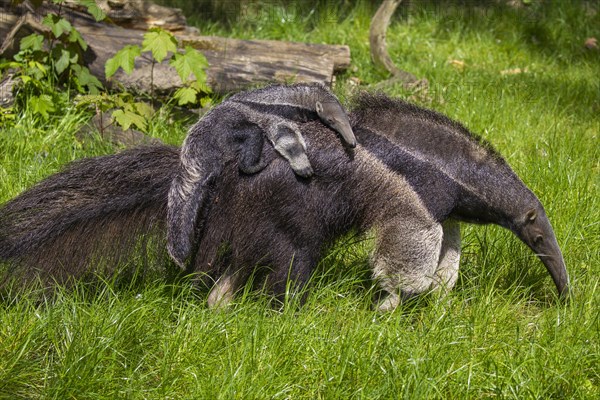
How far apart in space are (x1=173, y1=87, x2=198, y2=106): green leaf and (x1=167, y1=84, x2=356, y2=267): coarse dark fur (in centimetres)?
213

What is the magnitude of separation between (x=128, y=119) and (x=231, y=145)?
7.11ft

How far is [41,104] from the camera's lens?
6.67 m

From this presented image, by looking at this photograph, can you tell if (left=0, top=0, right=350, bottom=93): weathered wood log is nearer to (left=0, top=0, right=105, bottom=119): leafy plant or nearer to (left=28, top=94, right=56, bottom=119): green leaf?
(left=0, top=0, right=105, bottom=119): leafy plant

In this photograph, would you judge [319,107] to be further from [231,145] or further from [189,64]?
[189,64]

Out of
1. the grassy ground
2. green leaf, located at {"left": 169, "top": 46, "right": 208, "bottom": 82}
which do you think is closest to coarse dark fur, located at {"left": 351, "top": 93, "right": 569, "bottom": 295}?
the grassy ground

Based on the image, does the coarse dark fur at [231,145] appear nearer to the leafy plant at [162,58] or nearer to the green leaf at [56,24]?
the leafy plant at [162,58]

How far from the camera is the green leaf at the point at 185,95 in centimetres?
684

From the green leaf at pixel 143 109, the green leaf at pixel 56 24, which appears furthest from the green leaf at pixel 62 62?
the green leaf at pixel 143 109

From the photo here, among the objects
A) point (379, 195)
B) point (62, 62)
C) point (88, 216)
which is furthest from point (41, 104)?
point (379, 195)

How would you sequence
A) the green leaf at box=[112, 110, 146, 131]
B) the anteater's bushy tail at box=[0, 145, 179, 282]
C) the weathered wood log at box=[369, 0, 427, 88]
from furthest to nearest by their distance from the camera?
the weathered wood log at box=[369, 0, 427, 88] < the green leaf at box=[112, 110, 146, 131] < the anteater's bushy tail at box=[0, 145, 179, 282]

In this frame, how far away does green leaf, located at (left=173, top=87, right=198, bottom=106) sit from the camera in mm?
6836

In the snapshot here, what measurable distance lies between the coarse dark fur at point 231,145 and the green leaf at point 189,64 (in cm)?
187

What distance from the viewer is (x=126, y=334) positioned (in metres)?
3.98

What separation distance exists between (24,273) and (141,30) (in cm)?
399
